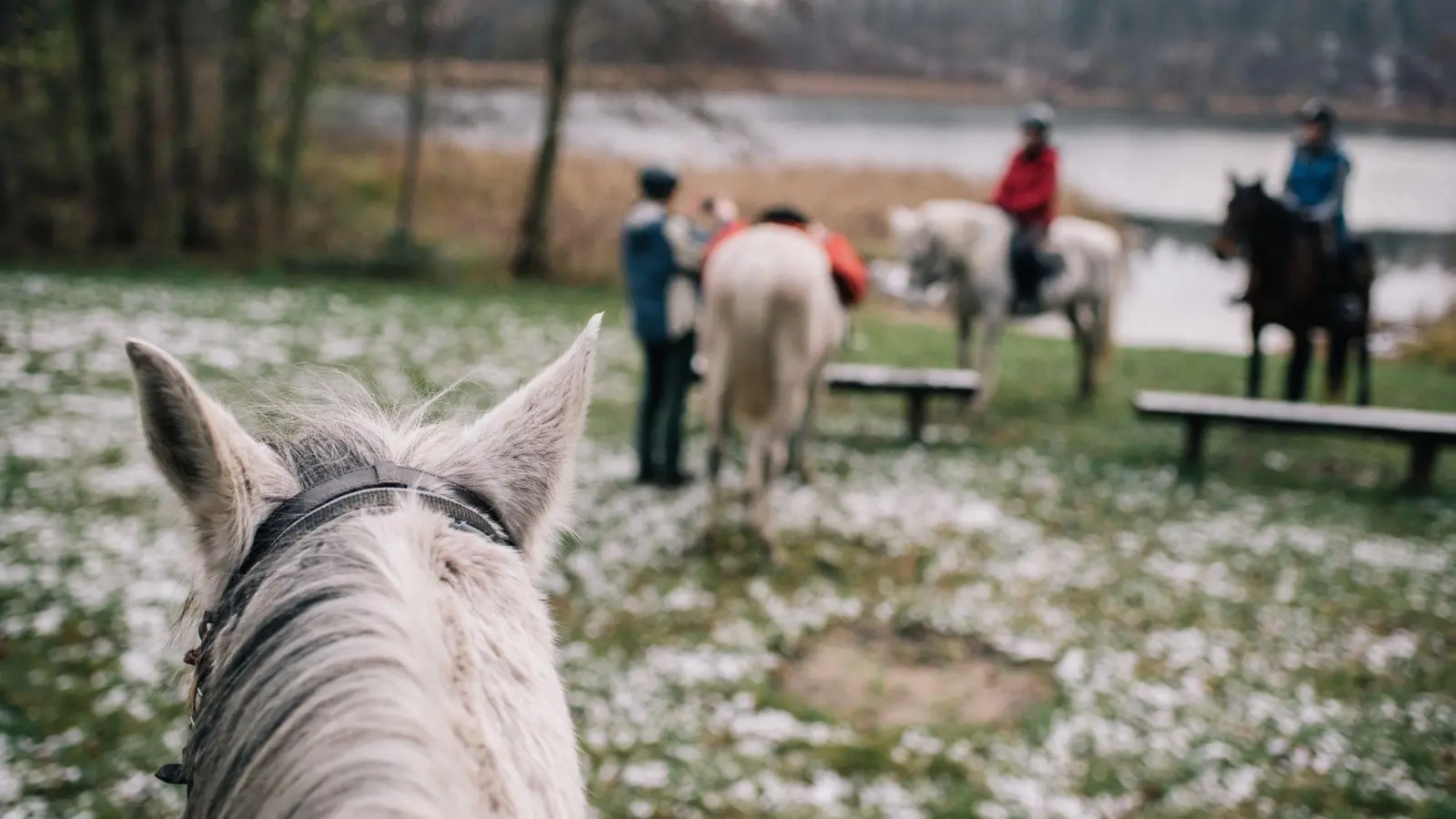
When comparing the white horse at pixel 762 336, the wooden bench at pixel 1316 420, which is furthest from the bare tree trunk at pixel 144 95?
the wooden bench at pixel 1316 420

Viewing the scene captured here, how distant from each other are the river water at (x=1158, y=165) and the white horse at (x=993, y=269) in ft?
18.0

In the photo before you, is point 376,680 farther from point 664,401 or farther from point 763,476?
point 664,401

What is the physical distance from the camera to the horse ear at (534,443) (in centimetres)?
136

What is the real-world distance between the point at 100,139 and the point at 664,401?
12.2 metres

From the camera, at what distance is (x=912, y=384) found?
8742 mm

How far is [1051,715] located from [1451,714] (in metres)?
1.95

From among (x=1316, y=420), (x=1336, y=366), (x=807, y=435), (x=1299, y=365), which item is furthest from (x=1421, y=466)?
(x=807, y=435)

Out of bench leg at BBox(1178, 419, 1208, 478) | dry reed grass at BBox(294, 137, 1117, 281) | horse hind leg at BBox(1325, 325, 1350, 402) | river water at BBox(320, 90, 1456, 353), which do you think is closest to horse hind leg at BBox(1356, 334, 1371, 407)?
horse hind leg at BBox(1325, 325, 1350, 402)

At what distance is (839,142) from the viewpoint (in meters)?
39.6

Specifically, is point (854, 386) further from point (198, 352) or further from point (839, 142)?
point (839, 142)

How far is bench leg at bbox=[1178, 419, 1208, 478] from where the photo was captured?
8.33 meters

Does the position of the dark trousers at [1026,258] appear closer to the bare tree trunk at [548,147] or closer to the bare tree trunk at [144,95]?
the bare tree trunk at [548,147]

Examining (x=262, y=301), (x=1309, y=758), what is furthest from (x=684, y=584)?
(x=262, y=301)

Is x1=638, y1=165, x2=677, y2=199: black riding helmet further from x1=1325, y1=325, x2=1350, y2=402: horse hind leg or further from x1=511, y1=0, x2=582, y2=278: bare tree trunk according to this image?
x1=511, y1=0, x2=582, y2=278: bare tree trunk
